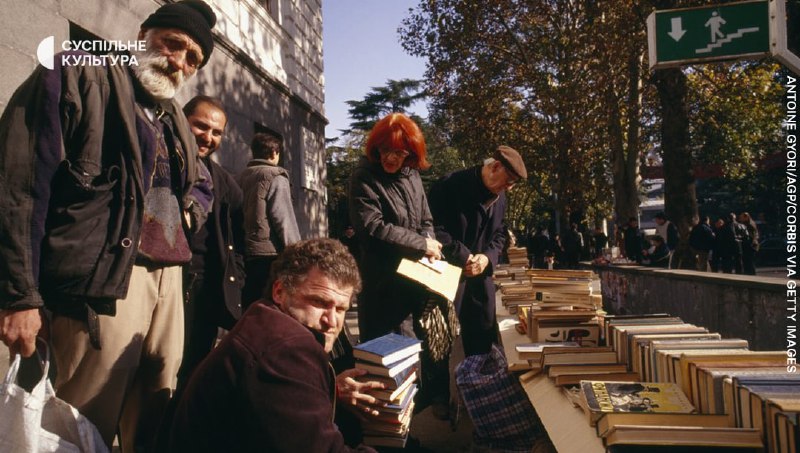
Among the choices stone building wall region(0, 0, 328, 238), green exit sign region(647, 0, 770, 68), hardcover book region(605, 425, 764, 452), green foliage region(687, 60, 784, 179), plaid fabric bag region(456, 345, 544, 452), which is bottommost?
plaid fabric bag region(456, 345, 544, 452)

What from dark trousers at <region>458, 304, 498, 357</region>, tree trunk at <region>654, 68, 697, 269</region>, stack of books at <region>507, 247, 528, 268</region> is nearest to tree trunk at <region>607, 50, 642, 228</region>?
tree trunk at <region>654, 68, 697, 269</region>

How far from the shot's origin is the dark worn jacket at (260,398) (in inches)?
62.8

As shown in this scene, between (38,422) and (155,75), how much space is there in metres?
1.32

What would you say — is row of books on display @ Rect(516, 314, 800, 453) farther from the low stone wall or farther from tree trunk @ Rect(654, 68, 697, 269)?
tree trunk @ Rect(654, 68, 697, 269)

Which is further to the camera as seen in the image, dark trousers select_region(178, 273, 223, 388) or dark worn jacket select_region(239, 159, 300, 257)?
dark worn jacket select_region(239, 159, 300, 257)

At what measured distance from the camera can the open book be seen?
3.43 metres

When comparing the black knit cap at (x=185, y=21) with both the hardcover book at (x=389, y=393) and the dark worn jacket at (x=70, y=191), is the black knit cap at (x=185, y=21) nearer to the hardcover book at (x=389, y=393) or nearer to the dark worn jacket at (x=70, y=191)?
the dark worn jacket at (x=70, y=191)

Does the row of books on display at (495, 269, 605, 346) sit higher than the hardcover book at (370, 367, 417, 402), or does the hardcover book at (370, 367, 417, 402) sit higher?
the row of books on display at (495, 269, 605, 346)

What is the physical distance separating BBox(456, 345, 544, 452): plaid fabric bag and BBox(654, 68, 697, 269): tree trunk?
8.30 meters

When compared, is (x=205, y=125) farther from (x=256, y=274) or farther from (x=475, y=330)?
(x=475, y=330)

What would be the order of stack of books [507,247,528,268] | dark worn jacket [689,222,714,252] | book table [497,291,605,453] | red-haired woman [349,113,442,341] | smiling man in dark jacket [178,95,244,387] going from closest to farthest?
book table [497,291,605,453] → smiling man in dark jacket [178,95,244,387] → red-haired woman [349,113,442,341] → stack of books [507,247,528,268] → dark worn jacket [689,222,714,252]

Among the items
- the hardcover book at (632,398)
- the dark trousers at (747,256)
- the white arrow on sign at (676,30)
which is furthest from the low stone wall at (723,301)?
the dark trousers at (747,256)

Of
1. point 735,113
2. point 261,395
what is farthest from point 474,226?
point 735,113

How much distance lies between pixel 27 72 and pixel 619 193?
56.3ft
